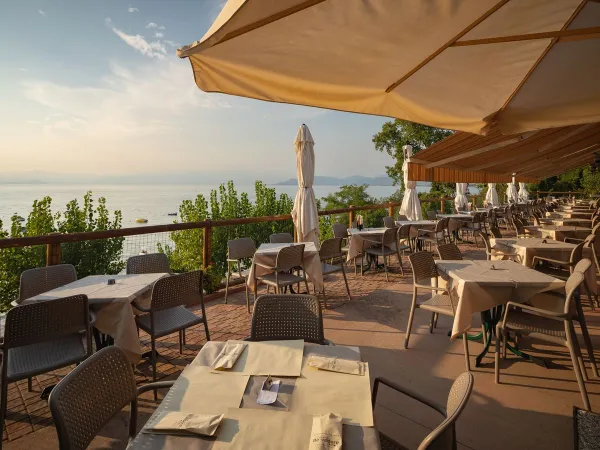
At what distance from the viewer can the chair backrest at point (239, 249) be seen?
5.41 meters

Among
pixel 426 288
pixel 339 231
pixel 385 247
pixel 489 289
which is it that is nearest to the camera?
pixel 489 289

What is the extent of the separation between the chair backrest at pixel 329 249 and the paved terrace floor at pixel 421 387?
91 cm

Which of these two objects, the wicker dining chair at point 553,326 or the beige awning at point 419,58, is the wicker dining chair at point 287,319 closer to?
the beige awning at point 419,58

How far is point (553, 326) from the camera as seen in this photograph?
2.81m

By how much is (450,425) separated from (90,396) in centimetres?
135

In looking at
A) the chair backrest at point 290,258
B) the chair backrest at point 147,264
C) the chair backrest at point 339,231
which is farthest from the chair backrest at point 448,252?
the chair backrest at point 147,264

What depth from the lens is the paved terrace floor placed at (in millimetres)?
2195

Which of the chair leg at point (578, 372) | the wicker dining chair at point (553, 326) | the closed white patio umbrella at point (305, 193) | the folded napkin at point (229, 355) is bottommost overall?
the chair leg at point (578, 372)

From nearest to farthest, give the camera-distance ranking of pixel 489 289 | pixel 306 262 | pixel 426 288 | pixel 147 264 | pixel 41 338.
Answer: pixel 41 338 → pixel 489 289 → pixel 426 288 → pixel 147 264 → pixel 306 262

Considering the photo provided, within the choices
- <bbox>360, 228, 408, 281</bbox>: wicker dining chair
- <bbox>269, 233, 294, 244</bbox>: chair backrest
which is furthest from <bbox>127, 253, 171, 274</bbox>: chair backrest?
<bbox>360, 228, 408, 281</bbox>: wicker dining chair

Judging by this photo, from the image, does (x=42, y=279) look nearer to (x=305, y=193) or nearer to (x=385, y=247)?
(x=305, y=193)

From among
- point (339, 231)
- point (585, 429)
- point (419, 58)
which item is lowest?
point (585, 429)

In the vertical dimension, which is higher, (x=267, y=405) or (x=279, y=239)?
(x=279, y=239)

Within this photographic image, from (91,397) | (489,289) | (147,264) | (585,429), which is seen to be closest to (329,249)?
(489,289)
